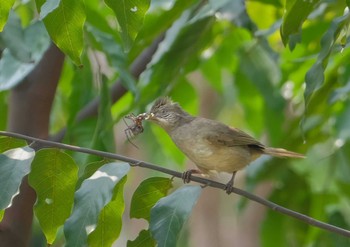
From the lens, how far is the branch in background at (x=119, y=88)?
145 inches

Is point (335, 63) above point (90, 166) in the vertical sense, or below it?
above

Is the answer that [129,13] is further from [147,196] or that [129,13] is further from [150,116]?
[150,116]

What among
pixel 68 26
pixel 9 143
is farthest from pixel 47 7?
pixel 9 143

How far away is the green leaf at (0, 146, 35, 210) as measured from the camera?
6.86 feet

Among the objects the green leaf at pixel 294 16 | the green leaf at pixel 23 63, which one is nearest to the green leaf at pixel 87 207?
the green leaf at pixel 294 16

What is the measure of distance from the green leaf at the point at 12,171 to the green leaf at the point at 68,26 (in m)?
0.30

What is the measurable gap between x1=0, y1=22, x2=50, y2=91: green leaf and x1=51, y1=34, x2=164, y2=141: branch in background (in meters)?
0.50

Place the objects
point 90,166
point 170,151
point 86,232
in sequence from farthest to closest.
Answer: point 170,151, point 90,166, point 86,232

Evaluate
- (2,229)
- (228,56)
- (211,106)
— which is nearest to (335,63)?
(228,56)

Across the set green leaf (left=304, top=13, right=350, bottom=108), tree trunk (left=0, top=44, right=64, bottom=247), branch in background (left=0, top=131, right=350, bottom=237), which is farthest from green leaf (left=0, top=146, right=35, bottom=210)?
tree trunk (left=0, top=44, right=64, bottom=247)

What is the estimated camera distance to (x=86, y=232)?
6.78 ft

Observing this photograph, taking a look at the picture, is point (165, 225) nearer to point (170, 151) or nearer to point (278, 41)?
point (170, 151)

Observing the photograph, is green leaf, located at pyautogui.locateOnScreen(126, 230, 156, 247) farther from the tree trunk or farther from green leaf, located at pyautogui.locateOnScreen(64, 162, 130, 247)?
the tree trunk

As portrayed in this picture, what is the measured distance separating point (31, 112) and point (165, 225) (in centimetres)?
145
